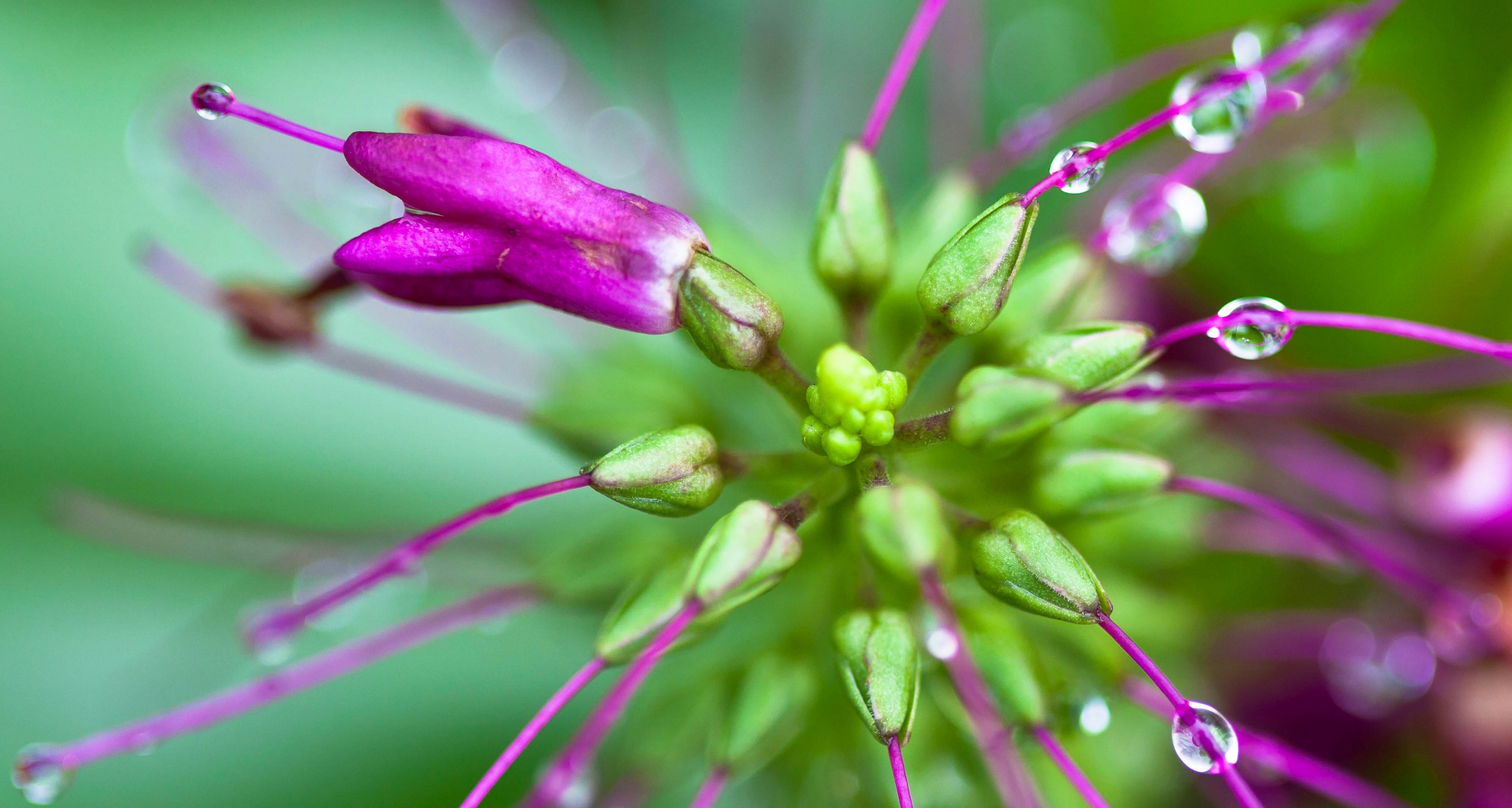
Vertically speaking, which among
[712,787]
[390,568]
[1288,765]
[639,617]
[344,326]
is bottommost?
[1288,765]

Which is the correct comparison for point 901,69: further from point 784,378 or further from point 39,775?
point 39,775

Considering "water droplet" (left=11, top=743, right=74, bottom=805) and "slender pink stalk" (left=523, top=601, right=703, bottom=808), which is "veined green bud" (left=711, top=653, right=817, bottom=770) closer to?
"slender pink stalk" (left=523, top=601, right=703, bottom=808)

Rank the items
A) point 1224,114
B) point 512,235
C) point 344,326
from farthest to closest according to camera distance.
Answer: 1. point 344,326
2. point 1224,114
3. point 512,235

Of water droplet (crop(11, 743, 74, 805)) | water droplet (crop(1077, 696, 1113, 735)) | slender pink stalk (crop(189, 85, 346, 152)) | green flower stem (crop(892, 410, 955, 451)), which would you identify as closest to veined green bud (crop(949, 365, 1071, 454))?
green flower stem (crop(892, 410, 955, 451))

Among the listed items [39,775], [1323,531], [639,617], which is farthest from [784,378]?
[39,775]

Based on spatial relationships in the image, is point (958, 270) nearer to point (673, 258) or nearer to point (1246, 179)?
point (673, 258)

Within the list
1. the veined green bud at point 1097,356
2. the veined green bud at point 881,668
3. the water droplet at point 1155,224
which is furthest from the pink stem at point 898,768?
the water droplet at point 1155,224
